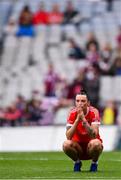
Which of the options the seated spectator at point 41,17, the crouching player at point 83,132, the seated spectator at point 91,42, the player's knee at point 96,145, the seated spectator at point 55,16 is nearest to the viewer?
the crouching player at point 83,132

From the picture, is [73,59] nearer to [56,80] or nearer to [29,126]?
[56,80]

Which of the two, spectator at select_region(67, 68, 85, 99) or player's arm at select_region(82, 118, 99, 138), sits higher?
spectator at select_region(67, 68, 85, 99)

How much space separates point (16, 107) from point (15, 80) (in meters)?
2.59

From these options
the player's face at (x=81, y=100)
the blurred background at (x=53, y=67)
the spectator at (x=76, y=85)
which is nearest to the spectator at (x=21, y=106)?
the blurred background at (x=53, y=67)

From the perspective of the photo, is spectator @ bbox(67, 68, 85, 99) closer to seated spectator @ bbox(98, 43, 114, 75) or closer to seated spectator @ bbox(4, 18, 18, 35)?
seated spectator @ bbox(98, 43, 114, 75)

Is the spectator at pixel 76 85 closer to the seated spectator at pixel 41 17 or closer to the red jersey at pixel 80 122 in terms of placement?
the seated spectator at pixel 41 17

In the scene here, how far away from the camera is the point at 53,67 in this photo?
29.6 m

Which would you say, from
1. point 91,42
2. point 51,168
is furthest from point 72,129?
point 91,42

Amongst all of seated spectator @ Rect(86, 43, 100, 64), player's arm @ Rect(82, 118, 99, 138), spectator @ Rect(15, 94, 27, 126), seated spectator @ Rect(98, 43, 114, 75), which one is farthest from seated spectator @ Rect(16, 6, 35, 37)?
player's arm @ Rect(82, 118, 99, 138)

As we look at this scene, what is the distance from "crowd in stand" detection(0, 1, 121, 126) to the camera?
26781mm

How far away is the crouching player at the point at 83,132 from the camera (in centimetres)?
1328

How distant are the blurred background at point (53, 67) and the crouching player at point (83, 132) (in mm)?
9743

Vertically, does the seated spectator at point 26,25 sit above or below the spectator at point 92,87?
above

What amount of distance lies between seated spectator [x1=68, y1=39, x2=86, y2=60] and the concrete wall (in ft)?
19.1
